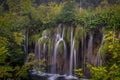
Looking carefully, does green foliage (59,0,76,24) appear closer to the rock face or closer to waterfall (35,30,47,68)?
the rock face

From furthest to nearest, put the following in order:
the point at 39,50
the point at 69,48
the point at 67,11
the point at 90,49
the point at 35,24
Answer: the point at 35,24
the point at 67,11
the point at 39,50
the point at 69,48
the point at 90,49

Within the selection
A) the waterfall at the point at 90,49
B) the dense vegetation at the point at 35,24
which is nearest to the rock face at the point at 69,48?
the waterfall at the point at 90,49

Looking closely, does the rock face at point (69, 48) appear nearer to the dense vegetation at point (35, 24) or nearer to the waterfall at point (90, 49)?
the waterfall at point (90, 49)

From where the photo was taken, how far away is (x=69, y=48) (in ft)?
53.4

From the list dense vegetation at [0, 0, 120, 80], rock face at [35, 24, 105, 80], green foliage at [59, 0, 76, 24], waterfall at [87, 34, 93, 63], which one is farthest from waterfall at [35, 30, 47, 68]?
waterfall at [87, 34, 93, 63]

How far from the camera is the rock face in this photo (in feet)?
51.0

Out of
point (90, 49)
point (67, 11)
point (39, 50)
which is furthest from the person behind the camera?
point (67, 11)

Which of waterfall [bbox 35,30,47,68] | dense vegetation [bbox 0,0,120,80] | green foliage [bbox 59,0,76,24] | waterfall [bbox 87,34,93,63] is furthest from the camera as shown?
green foliage [bbox 59,0,76,24]

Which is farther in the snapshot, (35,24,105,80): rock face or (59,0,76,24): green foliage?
(59,0,76,24): green foliage

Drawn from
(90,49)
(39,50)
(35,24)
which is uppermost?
(35,24)

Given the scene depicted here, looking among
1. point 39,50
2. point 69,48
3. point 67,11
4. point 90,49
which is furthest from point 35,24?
point 90,49

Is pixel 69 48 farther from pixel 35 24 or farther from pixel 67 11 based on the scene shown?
pixel 35 24

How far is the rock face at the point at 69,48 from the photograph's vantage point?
15.5 metres

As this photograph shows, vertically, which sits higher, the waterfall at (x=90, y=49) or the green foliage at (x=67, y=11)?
the green foliage at (x=67, y=11)
